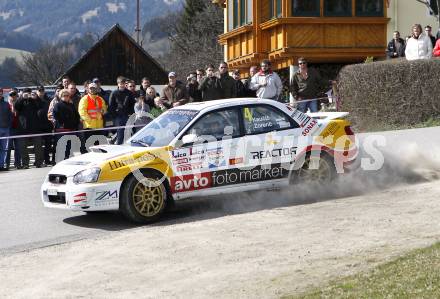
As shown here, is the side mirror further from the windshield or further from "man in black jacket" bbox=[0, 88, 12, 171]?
"man in black jacket" bbox=[0, 88, 12, 171]

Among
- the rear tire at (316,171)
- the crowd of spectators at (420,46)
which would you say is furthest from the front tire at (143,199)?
the crowd of spectators at (420,46)

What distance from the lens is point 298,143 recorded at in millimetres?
12164

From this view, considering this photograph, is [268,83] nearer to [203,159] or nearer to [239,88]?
[239,88]

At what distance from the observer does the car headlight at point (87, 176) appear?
10852 mm

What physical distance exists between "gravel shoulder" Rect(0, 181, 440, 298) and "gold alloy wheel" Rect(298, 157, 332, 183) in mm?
734

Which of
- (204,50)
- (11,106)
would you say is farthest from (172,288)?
(204,50)

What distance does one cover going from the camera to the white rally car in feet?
35.8

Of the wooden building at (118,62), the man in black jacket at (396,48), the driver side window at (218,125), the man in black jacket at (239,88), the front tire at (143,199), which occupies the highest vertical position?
the wooden building at (118,62)

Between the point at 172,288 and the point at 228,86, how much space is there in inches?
423

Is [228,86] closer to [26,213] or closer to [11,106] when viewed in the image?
[11,106]

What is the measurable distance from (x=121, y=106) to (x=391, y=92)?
21.8 feet

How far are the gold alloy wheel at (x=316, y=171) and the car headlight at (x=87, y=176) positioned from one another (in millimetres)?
3167

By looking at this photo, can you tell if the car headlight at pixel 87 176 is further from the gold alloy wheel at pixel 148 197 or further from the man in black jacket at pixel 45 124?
the man in black jacket at pixel 45 124

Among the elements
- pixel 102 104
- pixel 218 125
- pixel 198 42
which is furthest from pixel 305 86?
pixel 198 42
